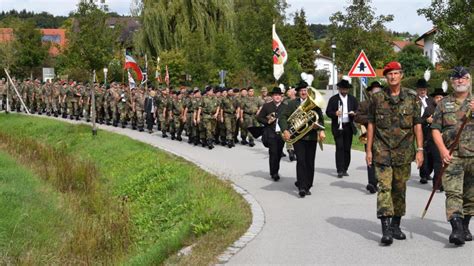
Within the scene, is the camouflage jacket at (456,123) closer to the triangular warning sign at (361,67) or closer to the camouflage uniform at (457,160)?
the camouflage uniform at (457,160)

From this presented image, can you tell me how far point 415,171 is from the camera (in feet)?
45.4

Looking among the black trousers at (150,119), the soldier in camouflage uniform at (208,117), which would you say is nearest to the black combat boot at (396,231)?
the soldier in camouflage uniform at (208,117)

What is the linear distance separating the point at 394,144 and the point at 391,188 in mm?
493

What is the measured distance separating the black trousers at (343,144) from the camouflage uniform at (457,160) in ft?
17.0

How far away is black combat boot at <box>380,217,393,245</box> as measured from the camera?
25.2ft

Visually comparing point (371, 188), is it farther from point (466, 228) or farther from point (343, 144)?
point (466, 228)

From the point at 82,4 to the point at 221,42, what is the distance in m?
7.66

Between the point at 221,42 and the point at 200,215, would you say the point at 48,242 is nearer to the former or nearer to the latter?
the point at 200,215

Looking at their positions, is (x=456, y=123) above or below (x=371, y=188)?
above

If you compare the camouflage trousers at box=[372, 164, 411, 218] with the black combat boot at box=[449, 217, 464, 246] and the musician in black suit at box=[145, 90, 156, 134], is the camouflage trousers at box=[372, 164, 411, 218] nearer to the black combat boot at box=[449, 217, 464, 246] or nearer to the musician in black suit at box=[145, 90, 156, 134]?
the black combat boot at box=[449, 217, 464, 246]

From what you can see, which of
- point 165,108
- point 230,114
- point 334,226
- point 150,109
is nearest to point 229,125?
point 230,114

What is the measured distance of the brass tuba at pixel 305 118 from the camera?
36.4 ft

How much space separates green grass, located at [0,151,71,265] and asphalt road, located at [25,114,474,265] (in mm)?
3212

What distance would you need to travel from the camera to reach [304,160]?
1119cm
